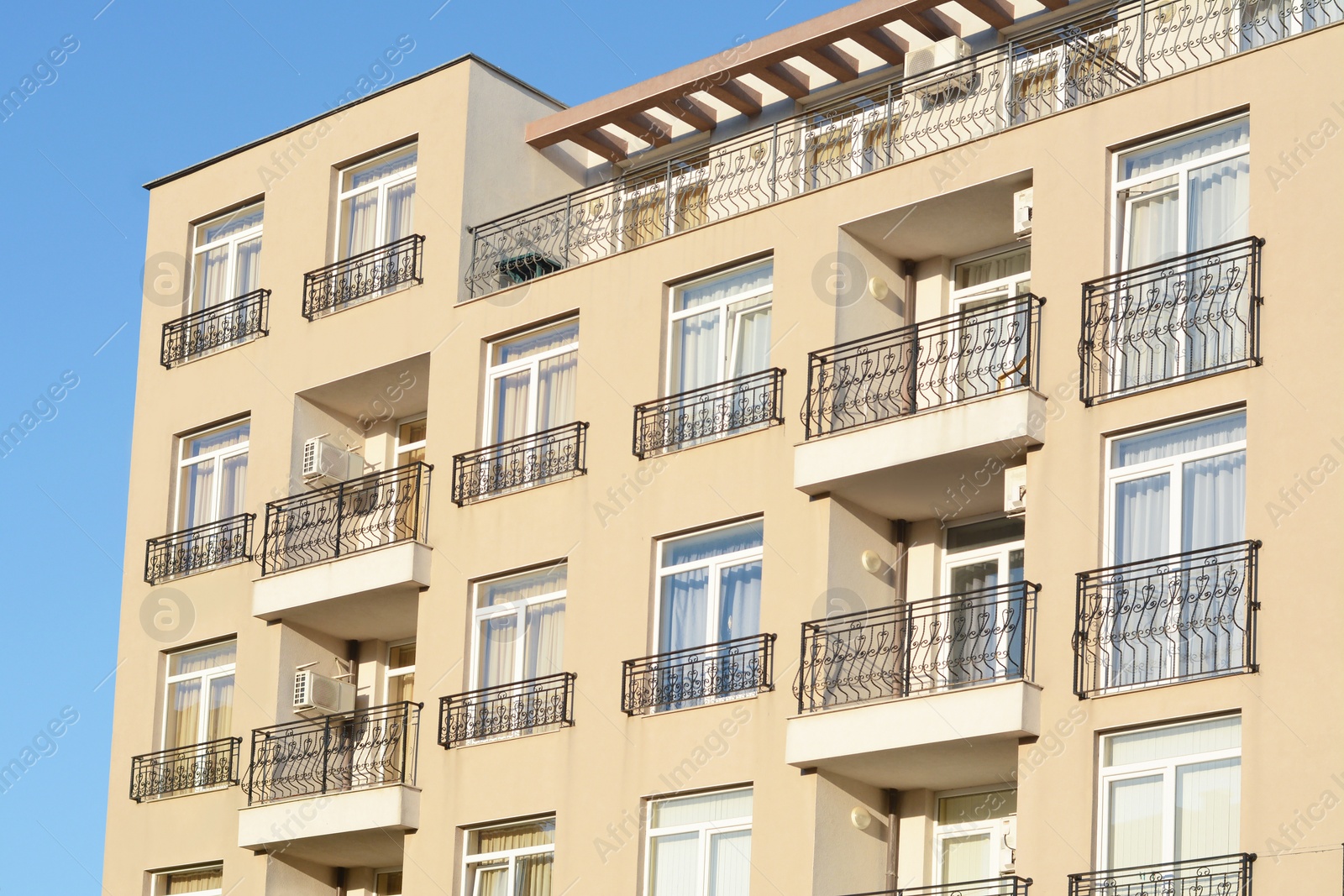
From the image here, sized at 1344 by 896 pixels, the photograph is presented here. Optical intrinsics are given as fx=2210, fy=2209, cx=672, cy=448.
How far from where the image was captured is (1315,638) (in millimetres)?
18812

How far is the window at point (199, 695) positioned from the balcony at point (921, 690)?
929cm

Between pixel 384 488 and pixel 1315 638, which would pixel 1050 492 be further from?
pixel 384 488

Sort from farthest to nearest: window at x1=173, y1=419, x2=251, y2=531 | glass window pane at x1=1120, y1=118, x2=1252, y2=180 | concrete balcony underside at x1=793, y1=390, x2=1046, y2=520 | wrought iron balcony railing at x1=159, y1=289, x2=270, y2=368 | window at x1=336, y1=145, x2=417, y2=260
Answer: wrought iron balcony railing at x1=159, y1=289, x2=270, y2=368
window at x1=173, y1=419, x2=251, y2=531
window at x1=336, y1=145, x2=417, y2=260
concrete balcony underside at x1=793, y1=390, x2=1046, y2=520
glass window pane at x1=1120, y1=118, x2=1252, y2=180

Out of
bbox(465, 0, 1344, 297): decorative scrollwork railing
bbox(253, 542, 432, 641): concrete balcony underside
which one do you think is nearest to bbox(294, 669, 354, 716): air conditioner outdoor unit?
bbox(253, 542, 432, 641): concrete balcony underside

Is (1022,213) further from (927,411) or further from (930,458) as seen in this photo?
(930,458)

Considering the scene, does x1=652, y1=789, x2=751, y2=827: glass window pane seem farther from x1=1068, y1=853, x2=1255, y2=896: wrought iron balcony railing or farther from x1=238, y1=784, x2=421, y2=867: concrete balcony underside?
x1=1068, y1=853, x2=1255, y2=896: wrought iron balcony railing

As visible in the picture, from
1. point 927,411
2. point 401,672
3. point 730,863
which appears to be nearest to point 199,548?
A: point 401,672

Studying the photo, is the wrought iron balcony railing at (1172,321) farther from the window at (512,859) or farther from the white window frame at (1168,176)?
the window at (512,859)

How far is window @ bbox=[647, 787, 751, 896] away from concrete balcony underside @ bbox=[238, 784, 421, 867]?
11.3 ft

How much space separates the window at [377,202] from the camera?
28734 mm

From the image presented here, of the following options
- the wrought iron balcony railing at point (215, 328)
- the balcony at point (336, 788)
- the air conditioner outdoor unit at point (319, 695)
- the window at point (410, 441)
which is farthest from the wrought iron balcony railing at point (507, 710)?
the wrought iron balcony railing at point (215, 328)

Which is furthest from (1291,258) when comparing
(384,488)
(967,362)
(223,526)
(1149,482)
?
(223,526)

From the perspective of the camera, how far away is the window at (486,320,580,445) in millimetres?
26172

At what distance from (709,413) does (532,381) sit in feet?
9.56
